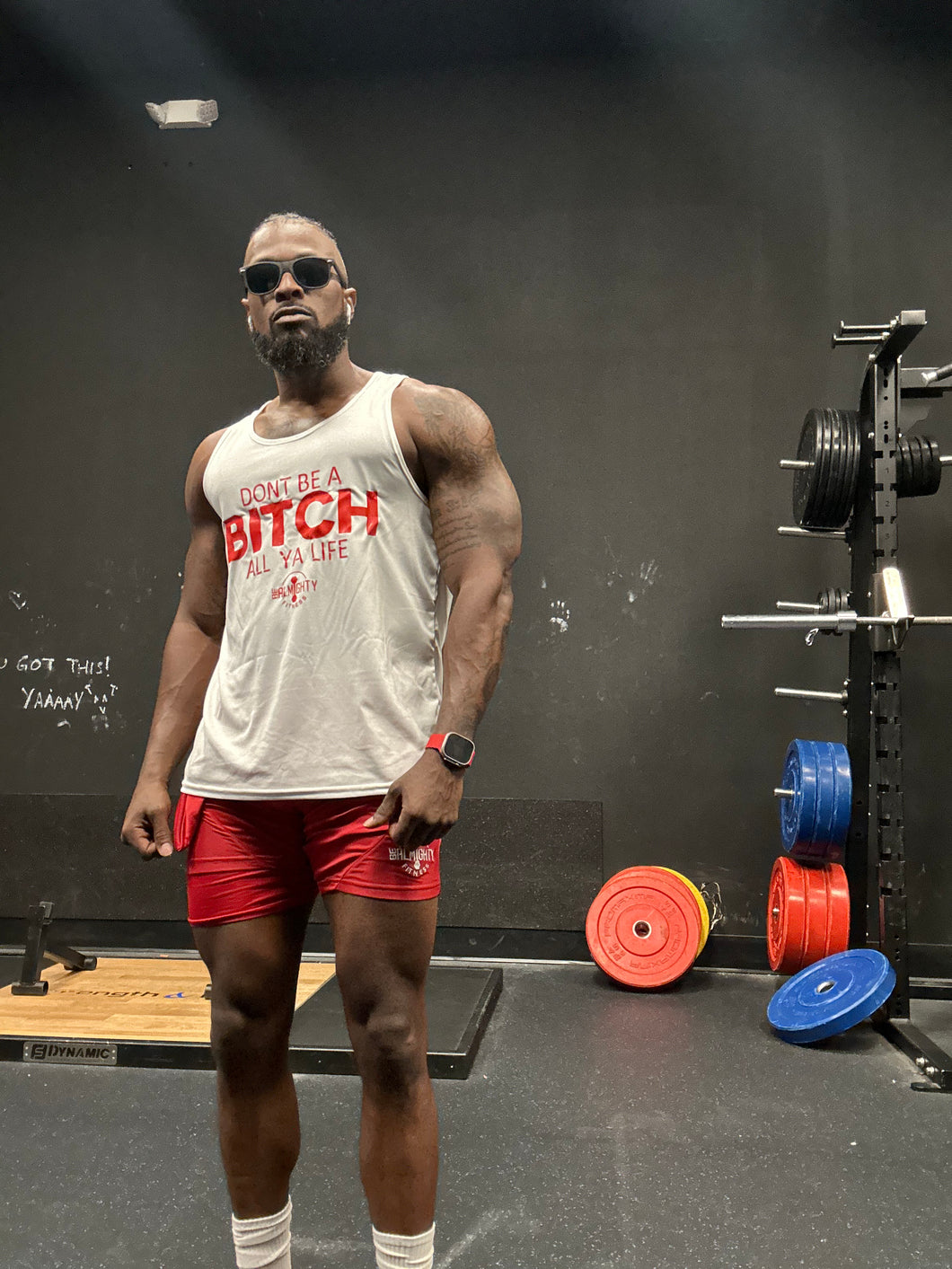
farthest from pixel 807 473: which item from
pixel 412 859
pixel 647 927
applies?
pixel 412 859

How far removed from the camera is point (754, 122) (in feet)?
12.2

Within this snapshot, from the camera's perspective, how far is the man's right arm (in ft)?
5.28

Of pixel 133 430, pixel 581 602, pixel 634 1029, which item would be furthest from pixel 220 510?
pixel 133 430

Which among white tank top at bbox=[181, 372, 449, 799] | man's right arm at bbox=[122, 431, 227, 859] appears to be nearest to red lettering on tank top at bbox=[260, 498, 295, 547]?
white tank top at bbox=[181, 372, 449, 799]

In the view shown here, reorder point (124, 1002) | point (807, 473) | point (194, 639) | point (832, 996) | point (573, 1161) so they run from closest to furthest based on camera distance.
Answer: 1. point (194, 639)
2. point (573, 1161)
3. point (832, 996)
4. point (124, 1002)
5. point (807, 473)

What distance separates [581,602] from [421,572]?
2344 mm

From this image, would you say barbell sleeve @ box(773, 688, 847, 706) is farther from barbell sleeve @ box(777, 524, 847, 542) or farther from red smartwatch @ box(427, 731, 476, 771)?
red smartwatch @ box(427, 731, 476, 771)

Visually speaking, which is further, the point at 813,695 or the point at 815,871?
the point at 813,695

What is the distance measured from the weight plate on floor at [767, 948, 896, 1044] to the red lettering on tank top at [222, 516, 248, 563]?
2.00 m

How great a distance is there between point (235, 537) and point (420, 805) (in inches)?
20.1

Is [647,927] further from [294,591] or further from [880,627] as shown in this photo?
[294,591]

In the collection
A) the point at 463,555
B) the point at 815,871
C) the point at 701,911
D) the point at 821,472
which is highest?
the point at 821,472

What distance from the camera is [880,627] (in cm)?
298

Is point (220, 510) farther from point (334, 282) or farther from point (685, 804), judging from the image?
point (685, 804)
